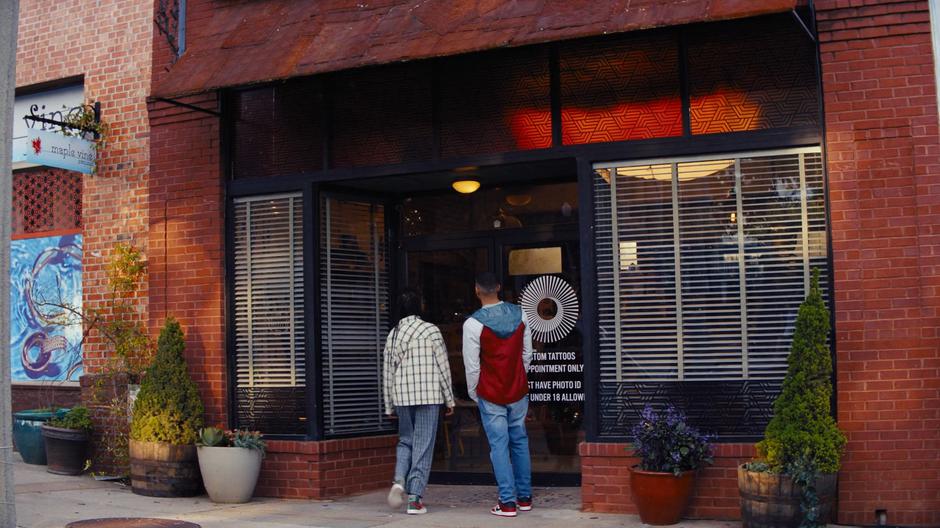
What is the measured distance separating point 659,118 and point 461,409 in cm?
370

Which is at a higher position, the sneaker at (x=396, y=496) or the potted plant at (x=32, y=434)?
the potted plant at (x=32, y=434)

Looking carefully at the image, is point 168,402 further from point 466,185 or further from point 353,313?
point 466,185

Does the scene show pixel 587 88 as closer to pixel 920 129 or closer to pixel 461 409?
pixel 920 129

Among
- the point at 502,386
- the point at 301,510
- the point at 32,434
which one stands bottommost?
the point at 301,510

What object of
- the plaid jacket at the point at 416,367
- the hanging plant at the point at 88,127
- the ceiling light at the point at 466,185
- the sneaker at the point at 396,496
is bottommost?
the sneaker at the point at 396,496

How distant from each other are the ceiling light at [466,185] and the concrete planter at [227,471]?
326cm

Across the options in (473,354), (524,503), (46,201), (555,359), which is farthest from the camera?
(46,201)

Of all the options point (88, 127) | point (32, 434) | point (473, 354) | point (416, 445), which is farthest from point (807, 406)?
point (32, 434)

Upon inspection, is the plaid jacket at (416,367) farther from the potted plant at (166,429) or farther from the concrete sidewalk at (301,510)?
the potted plant at (166,429)

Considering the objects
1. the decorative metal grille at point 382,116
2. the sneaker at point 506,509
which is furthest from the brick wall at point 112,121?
the sneaker at point 506,509

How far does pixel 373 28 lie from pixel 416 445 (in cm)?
366

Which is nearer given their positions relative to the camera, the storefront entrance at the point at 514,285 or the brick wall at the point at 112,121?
the storefront entrance at the point at 514,285

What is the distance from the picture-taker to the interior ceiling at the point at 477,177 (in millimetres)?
9430

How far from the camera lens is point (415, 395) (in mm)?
8641
